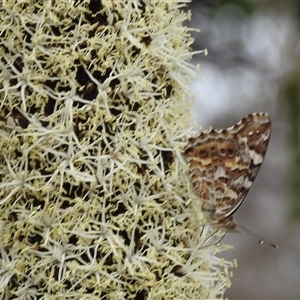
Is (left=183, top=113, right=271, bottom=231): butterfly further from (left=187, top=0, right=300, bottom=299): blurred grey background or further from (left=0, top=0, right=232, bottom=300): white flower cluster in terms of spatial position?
(left=187, top=0, right=300, bottom=299): blurred grey background

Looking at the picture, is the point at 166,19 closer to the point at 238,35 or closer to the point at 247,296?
the point at 238,35

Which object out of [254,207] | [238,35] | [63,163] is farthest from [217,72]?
[63,163]

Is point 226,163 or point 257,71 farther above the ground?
point 226,163

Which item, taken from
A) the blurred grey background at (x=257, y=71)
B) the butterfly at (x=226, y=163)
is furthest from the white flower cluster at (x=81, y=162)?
the blurred grey background at (x=257, y=71)

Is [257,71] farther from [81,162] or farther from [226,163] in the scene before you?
[81,162]

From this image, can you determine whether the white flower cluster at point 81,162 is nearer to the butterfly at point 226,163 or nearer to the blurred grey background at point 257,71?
the butterfly at point 226,163

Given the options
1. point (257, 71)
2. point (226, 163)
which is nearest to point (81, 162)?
point (226, 163)
